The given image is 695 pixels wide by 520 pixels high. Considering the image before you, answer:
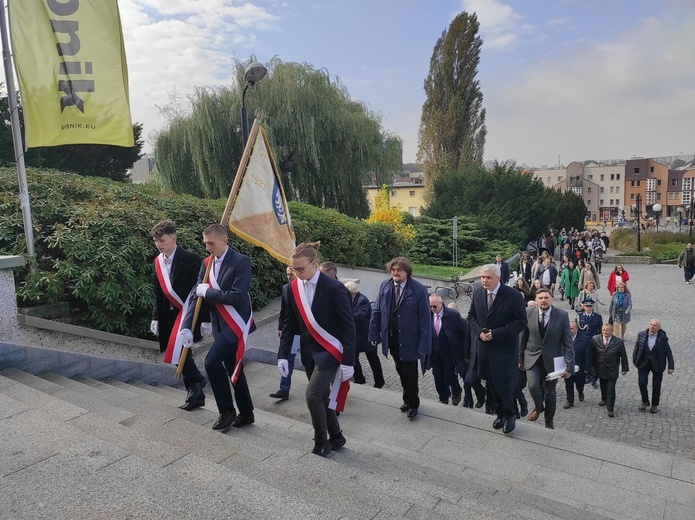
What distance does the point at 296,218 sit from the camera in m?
12.1

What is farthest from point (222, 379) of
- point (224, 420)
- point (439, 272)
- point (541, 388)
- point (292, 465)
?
point (439, 272)

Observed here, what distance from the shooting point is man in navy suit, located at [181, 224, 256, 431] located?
4.57 m

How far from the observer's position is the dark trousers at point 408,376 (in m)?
5.60

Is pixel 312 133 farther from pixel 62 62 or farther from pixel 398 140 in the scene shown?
pixel 62 62

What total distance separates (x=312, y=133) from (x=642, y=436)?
56.7 feet

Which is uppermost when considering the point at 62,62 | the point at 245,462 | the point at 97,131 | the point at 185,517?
the point at 62,62

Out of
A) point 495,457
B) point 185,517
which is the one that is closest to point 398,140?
point 495,457

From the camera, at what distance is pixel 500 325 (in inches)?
207

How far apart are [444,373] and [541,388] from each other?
4.04 ft

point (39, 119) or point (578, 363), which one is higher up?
point (39, 119)

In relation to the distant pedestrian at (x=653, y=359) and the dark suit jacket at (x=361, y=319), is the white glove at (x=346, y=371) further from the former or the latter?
the distant pedestrian at (x=653, y=359)

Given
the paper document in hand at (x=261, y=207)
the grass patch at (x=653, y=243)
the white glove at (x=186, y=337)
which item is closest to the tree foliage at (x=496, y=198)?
the grass patch at (x=653, y=243)

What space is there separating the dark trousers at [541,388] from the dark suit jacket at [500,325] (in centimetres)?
124

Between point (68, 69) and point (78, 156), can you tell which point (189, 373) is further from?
point (78, 156)
